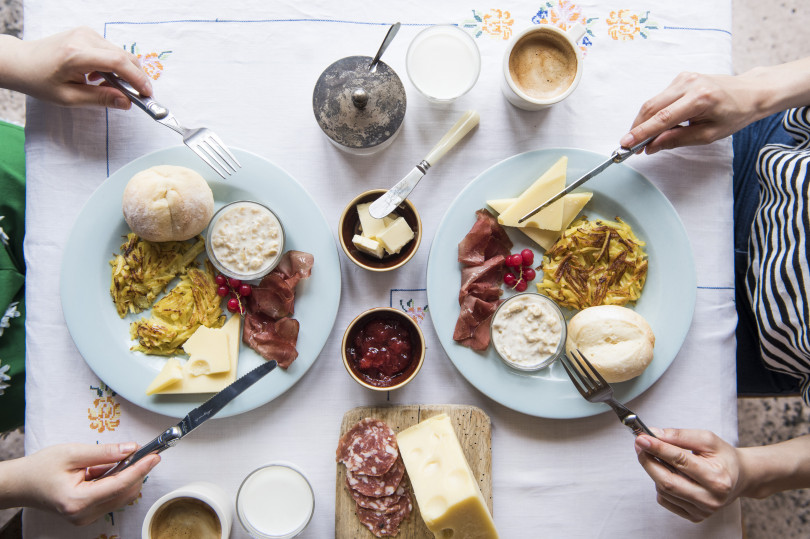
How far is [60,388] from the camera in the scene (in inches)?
64.9

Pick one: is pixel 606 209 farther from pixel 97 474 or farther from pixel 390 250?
pixel 97 474

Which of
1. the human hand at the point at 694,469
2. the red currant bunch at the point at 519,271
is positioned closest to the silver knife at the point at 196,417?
the red currant bunch at the point at 519,271

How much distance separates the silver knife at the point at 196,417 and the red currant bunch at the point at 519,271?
2.48ft

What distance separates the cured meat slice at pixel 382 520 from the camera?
160cm

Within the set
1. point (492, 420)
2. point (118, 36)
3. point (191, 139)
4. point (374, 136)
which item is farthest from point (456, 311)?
point (118, 36)

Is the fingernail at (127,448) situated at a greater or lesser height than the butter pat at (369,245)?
lesser

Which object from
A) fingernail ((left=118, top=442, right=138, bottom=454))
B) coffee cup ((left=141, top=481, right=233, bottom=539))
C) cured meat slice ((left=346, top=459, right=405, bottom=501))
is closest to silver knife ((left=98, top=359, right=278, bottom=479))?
fingernail ((left=118, top=442, right=138, bottom=454))

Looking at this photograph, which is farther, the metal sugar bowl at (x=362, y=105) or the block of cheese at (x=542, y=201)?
the block of cheese at (x=542, y=201)

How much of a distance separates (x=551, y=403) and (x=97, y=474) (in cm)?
133

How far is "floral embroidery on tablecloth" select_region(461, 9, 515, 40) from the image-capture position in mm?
1692

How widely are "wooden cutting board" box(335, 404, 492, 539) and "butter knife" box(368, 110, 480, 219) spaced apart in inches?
23.5

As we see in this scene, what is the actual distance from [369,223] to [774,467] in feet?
4.51

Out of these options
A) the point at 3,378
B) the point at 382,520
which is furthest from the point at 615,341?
the point at 3,378

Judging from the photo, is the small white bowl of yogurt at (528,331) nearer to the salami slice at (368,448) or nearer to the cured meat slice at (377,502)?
the salami slice at (368,448)
